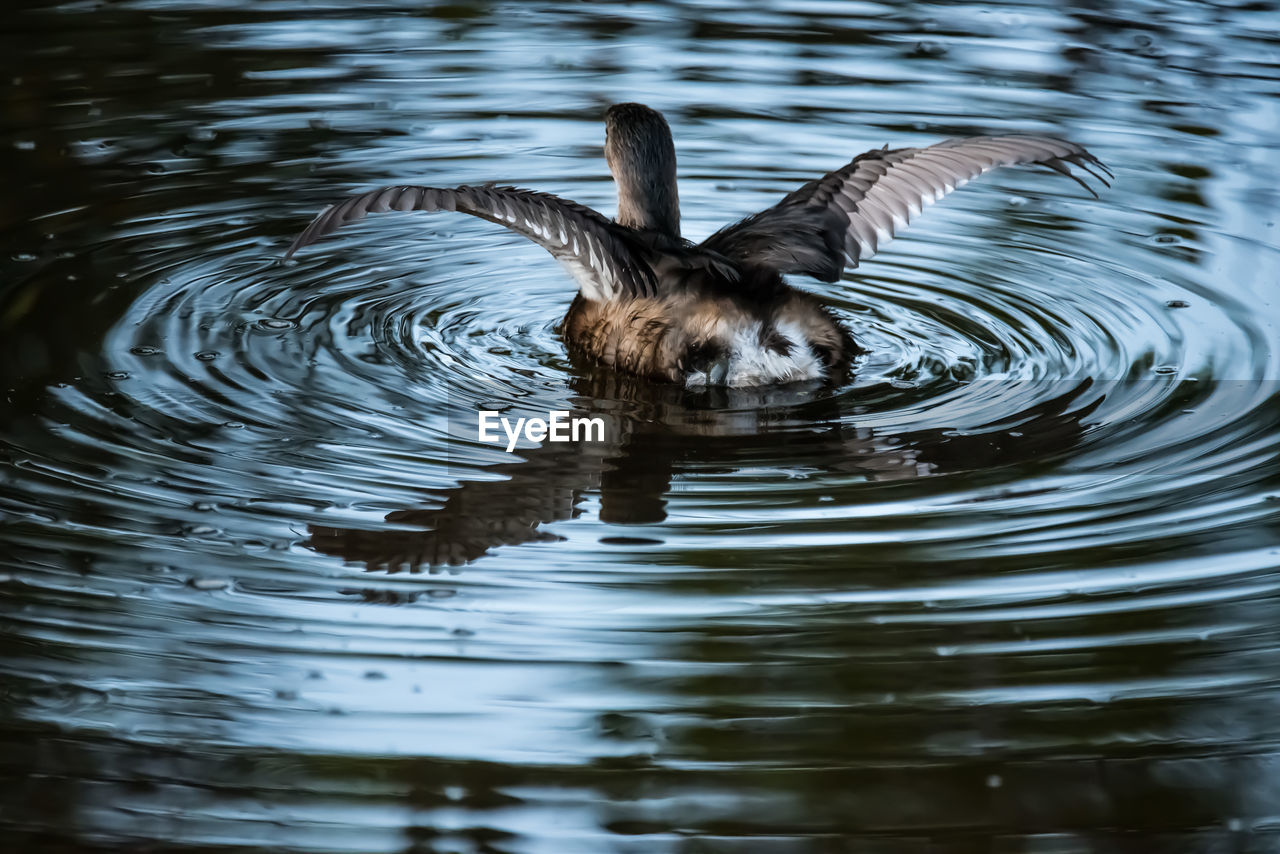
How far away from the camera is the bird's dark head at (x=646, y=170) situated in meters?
6.00

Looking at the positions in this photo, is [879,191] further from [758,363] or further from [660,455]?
[660,455]

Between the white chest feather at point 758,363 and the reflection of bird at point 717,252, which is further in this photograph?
the white chest feather at point 758,363

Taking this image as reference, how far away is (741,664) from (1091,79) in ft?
22.6

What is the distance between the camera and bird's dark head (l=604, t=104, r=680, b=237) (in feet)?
19.7

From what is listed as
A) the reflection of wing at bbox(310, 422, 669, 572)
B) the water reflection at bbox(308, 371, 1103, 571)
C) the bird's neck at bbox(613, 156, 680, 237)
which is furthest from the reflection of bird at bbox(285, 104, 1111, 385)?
the reflection of wing at bbox(310, 422, 669, 572)

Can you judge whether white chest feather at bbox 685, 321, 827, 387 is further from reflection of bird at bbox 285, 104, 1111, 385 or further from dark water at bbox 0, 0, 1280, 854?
dark water at bbox 0, 0, 1280, 854

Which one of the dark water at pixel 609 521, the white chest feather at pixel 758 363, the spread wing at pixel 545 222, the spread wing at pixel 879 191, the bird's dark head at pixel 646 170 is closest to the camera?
the dark water at pixel 609 521

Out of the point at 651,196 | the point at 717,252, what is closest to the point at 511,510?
the point at 717,252

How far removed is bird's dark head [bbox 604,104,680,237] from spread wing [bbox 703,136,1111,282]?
0.95ft

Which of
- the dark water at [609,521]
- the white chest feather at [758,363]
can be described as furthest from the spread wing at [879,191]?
the dark water at [609,521]

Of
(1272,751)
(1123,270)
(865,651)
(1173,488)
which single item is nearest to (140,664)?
(865,651)

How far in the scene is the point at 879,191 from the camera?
6020 millimetres

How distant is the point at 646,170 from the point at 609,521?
1857mm

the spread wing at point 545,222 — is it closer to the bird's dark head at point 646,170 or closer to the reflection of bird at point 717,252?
the reflection of bird at point 717,252
